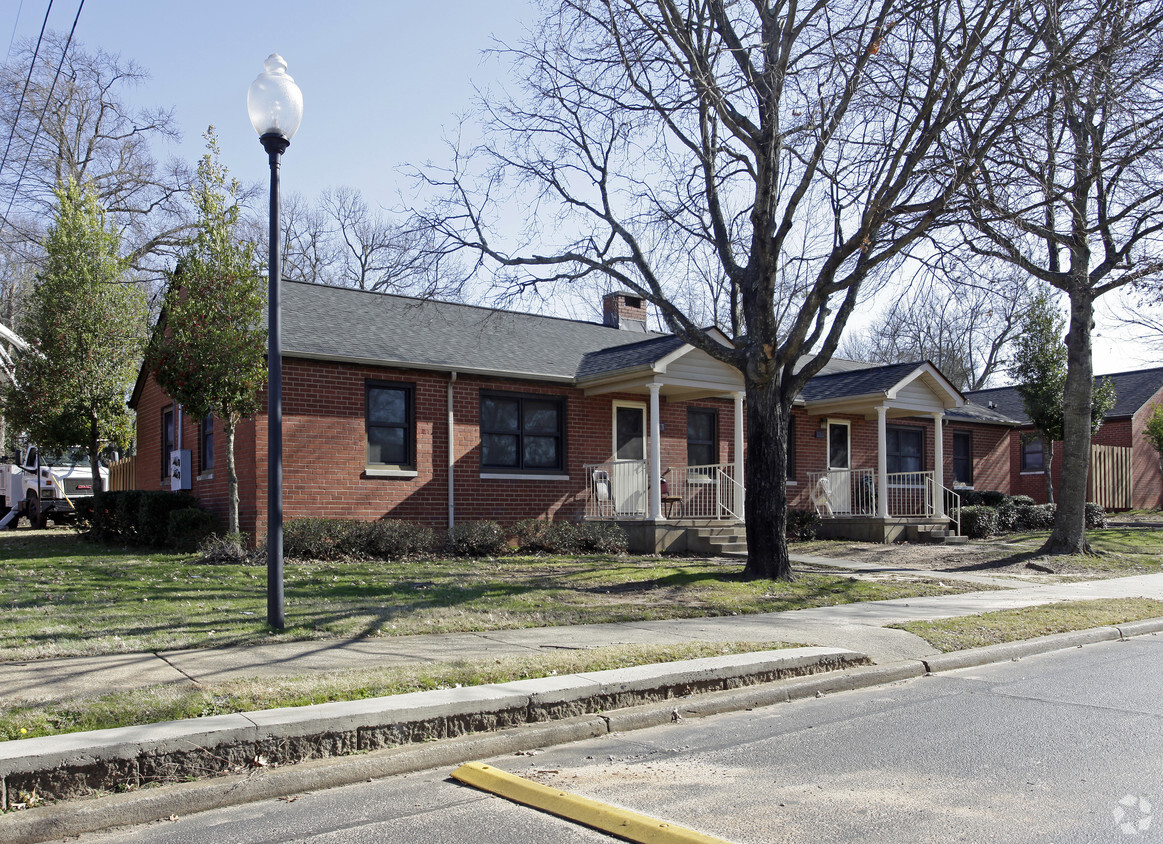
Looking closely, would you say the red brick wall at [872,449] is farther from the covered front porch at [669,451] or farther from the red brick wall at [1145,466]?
the red brick wall at [1145,466]

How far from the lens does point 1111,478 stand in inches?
1281

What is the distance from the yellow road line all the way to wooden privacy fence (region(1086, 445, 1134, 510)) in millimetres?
31255

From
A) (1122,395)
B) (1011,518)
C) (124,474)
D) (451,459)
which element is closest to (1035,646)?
(451,459)

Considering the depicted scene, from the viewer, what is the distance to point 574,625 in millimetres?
9953

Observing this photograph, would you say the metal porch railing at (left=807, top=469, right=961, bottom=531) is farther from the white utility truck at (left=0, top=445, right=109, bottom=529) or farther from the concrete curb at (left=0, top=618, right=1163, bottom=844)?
the white utility truck at (left=0, top=445, right=109, bottom=529)

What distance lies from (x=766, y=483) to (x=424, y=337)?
8137 mm

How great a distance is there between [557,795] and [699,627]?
5172mm

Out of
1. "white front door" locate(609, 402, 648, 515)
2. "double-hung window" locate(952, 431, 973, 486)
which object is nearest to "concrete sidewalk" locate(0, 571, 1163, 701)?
"white front door" locate(609, 402, 648, 515)

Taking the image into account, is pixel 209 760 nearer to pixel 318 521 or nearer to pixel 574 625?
pixel 574 625

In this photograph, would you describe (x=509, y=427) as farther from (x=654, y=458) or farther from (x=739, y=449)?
(x=739, y=449)

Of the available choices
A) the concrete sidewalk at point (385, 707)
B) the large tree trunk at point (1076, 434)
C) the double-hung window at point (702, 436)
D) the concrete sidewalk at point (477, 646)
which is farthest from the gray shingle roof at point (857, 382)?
the concrete sidewalk at point (385, 707)

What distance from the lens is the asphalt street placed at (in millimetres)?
4453

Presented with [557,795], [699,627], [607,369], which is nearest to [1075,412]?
[607,369]

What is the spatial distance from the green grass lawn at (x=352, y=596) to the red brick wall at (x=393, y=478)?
195cm
